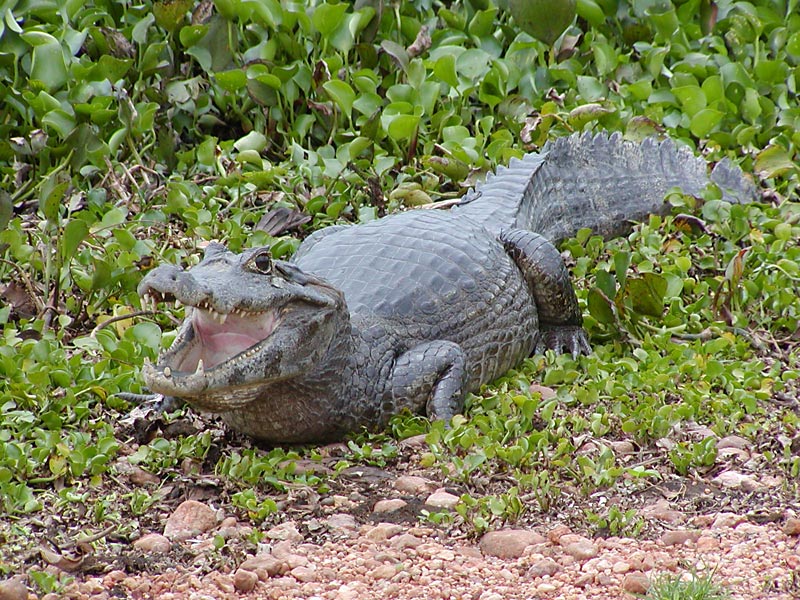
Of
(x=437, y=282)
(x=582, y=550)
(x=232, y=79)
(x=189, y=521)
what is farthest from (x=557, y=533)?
(x=232, y=79)

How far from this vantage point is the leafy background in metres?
4.18

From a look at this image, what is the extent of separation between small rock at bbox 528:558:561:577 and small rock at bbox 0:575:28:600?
4.79 feet

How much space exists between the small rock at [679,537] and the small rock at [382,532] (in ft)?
2.78

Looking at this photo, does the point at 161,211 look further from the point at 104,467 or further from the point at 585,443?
the point at 585,443

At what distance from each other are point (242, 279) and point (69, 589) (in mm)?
1307

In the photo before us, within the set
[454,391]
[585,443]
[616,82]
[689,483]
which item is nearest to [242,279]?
[454,391]

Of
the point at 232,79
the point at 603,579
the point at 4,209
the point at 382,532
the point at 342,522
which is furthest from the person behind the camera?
the point at 232,79

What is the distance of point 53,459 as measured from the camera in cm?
414

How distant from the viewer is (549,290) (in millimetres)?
5645

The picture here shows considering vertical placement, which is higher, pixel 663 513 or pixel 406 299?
pixel 406 299

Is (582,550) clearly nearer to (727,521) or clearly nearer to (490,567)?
(490,567)

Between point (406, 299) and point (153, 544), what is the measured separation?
175cm

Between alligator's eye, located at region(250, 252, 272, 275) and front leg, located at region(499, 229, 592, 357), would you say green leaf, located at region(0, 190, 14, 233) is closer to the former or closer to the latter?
alligator's eye, located at region(250, 252, 272, 275)

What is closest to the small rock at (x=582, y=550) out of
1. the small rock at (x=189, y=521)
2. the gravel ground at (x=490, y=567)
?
the gravel ground at (x=490, y=567)
